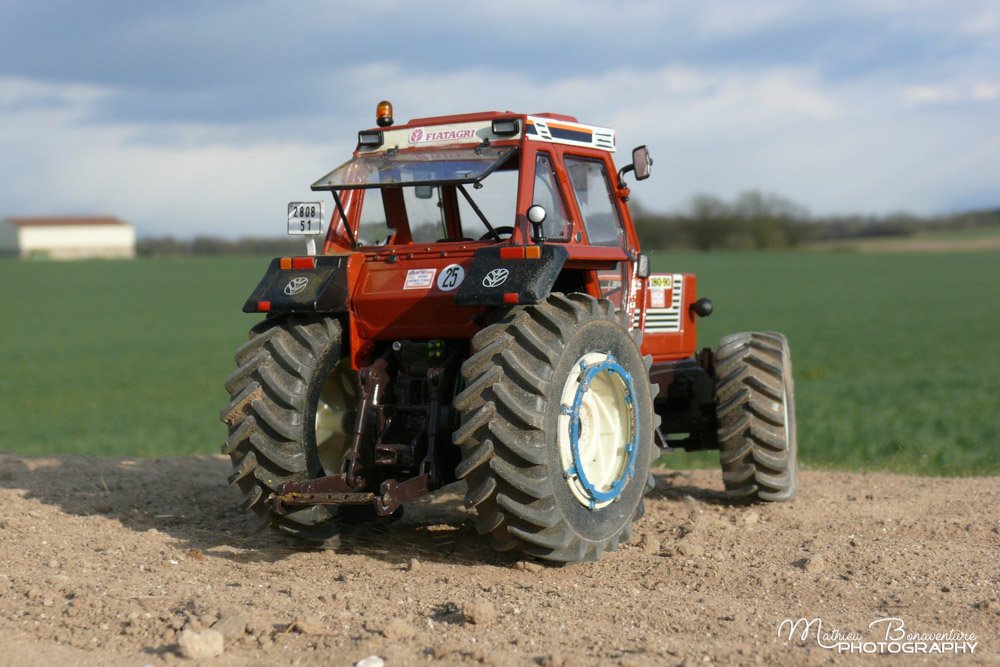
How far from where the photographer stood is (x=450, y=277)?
633 centimetres

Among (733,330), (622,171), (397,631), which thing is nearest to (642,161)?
(622,171)

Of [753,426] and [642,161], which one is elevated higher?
[642,161]

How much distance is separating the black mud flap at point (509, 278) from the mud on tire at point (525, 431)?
0.62 feet

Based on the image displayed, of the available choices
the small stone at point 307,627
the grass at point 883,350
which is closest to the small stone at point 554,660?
the small stone at point 307,627

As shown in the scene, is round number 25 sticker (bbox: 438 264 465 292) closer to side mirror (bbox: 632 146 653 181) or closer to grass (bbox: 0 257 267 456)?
side mirror (bbox: 632 146 653 181)

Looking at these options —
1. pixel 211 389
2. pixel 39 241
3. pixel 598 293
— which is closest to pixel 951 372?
pixel 211 389

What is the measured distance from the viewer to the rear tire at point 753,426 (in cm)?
804

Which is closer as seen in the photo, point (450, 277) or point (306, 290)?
point (450, 277)

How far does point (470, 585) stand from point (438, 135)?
9.15 ft

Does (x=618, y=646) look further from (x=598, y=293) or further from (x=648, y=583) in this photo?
(x=598, y=293)

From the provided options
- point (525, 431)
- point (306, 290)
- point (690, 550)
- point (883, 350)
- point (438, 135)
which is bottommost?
point (883, 350)

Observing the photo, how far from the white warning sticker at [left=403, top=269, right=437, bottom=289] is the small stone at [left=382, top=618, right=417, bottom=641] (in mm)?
2127

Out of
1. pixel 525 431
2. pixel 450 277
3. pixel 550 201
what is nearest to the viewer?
pixel 525 431

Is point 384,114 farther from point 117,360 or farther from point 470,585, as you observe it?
point 117,360
